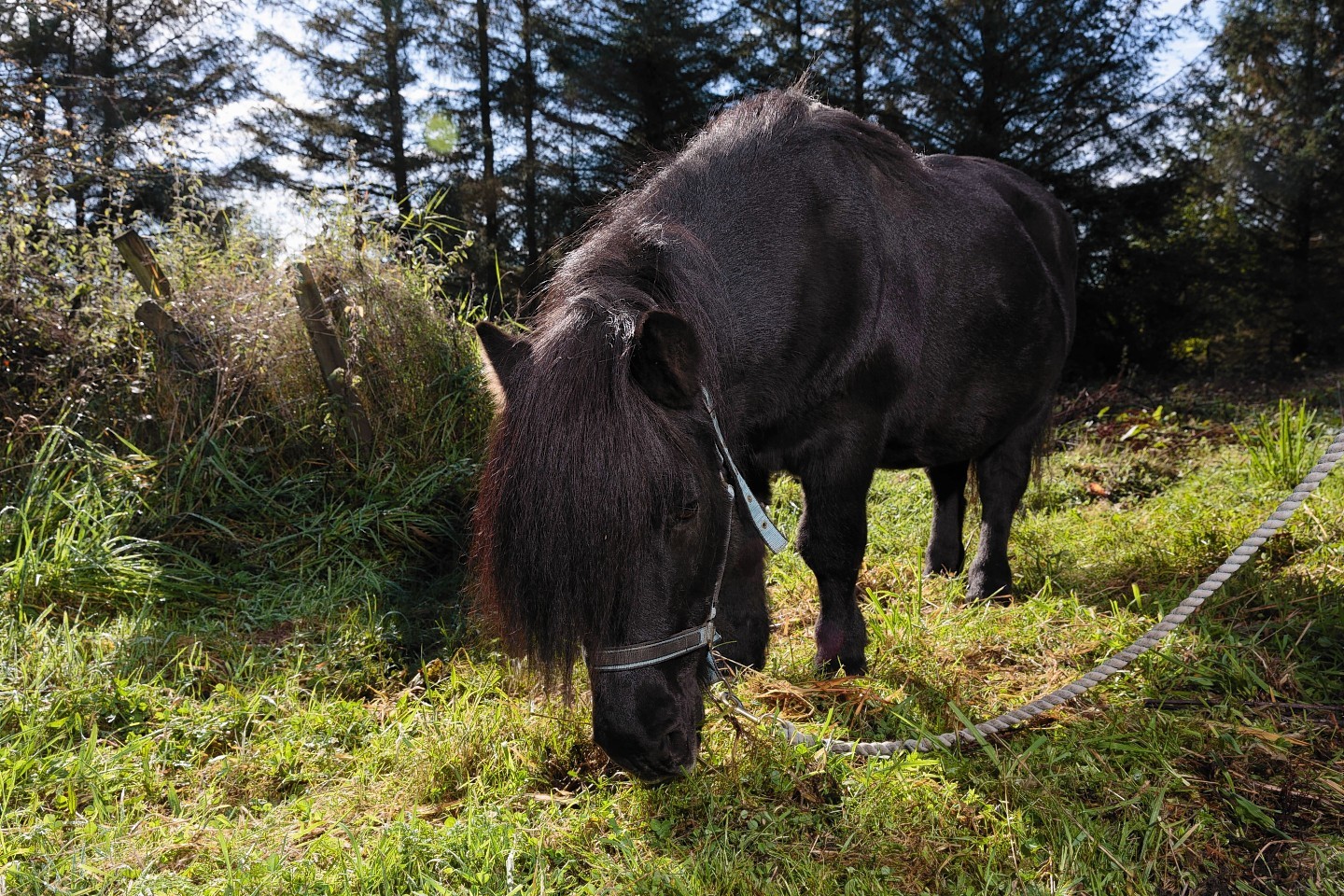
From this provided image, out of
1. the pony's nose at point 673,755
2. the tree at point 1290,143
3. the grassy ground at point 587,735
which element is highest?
the tree at point 1290,143

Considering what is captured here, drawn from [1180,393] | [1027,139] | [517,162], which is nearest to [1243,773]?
[1180,393]

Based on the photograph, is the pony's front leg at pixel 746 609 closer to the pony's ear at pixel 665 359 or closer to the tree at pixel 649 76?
the pony's ear at pixel 665 359

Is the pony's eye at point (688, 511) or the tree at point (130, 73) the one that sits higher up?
the tree at point (130, 73)

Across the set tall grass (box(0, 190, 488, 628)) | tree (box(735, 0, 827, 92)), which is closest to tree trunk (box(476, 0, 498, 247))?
tree (box(735, 0, 827, 92))

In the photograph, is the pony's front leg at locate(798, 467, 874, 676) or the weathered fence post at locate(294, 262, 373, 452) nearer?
the pony's front leg at locate(798, 467, 874, 676)

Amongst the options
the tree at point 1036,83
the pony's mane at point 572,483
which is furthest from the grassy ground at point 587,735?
the tree at point 1036,83

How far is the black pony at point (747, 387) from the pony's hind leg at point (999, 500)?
0.05ft

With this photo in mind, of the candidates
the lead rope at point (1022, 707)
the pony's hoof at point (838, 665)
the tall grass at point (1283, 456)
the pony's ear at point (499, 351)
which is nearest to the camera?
the pony's ear at point (499, 351)

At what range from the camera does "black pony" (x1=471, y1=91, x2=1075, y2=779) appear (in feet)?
6.09

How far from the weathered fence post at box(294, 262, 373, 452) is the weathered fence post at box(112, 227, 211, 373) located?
28.0 inches

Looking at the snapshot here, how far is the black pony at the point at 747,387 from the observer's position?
6.09 ft

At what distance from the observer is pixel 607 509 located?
1812mm

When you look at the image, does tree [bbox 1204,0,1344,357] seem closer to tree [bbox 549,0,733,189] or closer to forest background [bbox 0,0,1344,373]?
forest background [bbox 0,0,1344,373]

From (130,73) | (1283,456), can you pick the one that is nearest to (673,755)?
(1283,456)
